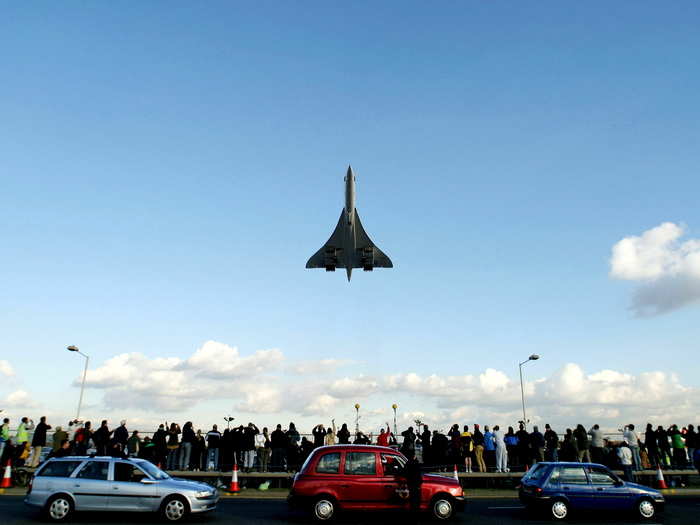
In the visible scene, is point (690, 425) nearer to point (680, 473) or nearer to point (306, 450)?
point (680, 473)

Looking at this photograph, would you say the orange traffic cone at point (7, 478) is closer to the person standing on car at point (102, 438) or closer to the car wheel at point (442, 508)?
the person standing on car at point (102, 438)

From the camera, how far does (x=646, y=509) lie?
15.4m

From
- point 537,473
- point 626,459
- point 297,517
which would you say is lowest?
point 297,517

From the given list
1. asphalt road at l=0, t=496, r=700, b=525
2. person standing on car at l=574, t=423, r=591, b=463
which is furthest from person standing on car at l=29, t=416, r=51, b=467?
person standing on car at l=574, t=423, r=591, b=463

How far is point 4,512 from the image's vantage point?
14.8 metres

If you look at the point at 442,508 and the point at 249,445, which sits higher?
the point at 249,445

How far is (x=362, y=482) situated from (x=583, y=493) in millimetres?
6183

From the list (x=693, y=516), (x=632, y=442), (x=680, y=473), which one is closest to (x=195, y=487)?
(x=693, y=516)

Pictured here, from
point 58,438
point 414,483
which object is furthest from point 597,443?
point 58,438

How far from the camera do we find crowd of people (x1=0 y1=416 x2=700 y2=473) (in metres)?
22.1

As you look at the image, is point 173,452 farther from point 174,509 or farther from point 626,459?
point 626,459

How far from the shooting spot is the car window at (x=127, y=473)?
14.2m

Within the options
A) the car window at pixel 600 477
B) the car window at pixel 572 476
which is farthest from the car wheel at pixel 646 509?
the car window at pixel 572 476

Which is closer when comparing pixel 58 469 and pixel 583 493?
pixel 58 469
